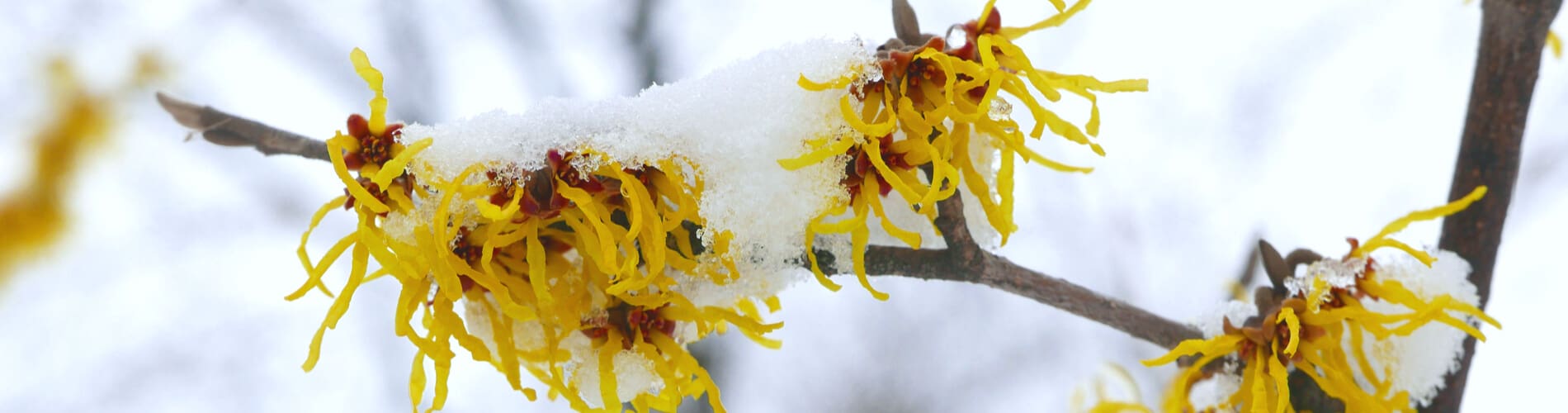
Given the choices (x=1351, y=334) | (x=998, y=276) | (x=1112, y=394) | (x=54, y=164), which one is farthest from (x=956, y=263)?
(x=54, y=164)

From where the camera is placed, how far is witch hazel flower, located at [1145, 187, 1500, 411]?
895 millimetres

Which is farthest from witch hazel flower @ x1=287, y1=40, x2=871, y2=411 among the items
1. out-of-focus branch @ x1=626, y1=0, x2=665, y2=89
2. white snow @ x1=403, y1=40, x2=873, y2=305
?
out-of-focus branch @ x1=626, y1=0, x2=665, y2=89

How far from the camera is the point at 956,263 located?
0.91m

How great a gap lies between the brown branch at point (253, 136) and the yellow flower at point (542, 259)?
0.07 metres

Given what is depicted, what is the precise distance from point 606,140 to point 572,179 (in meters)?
0.04

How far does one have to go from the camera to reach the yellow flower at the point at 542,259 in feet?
2.44

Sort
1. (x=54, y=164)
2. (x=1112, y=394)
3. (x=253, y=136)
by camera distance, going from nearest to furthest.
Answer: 1. (x=253, y=136)
2. (x=1112, y=394)
3. (x=54, y=164)

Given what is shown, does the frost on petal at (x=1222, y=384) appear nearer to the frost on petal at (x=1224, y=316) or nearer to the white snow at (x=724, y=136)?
the frost on petal at (x=1224, y=316)

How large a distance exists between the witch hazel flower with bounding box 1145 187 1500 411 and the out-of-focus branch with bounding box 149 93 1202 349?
8 cm

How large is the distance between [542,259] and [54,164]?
355cm

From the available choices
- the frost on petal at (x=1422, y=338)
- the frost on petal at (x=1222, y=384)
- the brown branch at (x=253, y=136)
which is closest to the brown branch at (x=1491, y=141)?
the frost on petal at (x=1422, y=338)

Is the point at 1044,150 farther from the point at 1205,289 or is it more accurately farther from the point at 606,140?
the point at 606,140

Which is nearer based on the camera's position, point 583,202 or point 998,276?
point 583,202

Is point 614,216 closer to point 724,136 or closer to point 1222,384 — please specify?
point 724,136
